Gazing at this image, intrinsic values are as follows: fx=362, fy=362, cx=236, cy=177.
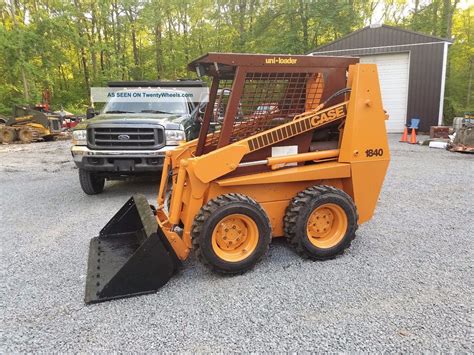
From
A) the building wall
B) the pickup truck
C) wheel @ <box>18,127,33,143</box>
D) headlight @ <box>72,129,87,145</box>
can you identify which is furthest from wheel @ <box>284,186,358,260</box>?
wheel @ <box>18,127,33,143</box>

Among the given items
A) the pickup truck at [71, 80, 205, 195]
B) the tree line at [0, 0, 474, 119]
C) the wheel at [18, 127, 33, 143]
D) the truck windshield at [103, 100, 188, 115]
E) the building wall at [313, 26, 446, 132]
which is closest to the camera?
the pickup truck at [71, 80, 205, 195]

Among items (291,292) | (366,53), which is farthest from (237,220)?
(366,53)

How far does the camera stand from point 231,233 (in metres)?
3.44

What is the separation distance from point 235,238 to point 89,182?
162 inches

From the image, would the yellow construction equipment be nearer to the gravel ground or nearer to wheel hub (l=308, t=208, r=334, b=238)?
the gravel ground

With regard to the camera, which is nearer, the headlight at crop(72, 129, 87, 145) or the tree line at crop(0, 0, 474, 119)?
the headlight at crop(72, 129, 87, 145)

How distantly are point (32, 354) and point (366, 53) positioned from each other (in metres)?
17.7

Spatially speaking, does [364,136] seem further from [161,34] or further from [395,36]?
[161,34]

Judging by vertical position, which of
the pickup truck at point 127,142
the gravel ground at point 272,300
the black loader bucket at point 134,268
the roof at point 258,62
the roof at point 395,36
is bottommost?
the gravel ground at point 272,300

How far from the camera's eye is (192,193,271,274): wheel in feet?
10.7

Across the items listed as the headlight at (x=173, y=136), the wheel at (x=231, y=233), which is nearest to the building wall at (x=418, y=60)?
the headlight at (x=173, y=136)

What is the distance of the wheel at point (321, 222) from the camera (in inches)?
141

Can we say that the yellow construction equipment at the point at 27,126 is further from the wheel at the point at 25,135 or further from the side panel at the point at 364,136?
the side panel at the point at 364,136

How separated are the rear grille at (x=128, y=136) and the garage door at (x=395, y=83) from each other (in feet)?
45.0
